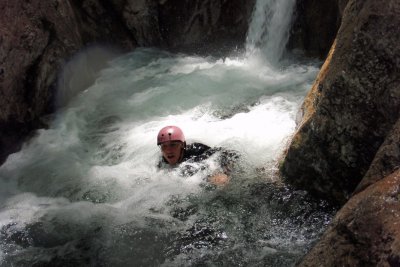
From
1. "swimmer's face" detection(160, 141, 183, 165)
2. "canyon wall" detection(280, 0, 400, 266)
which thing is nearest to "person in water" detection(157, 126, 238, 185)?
"swimmer's face" detection(160, 141, 183, 165)

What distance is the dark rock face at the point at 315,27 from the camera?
8.33 m

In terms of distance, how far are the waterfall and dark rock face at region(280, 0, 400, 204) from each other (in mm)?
4810

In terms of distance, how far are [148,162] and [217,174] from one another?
113 cm

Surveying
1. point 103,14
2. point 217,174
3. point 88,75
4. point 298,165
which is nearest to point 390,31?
point 298,165

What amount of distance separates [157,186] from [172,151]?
50cm

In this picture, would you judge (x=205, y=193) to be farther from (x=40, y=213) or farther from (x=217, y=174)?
(x=40, y=213)

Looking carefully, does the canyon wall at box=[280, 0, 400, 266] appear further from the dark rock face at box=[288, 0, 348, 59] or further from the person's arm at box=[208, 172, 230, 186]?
the dark rock face at box=[288, 0, 348, 59]

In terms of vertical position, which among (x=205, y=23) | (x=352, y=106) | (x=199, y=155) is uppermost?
(x=205, y=23)

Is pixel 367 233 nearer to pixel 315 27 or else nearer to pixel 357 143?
pixel 357 143

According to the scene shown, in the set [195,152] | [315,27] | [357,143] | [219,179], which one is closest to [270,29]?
[315,27]

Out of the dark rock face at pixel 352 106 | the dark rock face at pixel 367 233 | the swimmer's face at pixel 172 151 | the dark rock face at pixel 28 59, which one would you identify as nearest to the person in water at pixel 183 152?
the swimmer's face at pixel 172 151

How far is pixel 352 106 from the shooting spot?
390cm

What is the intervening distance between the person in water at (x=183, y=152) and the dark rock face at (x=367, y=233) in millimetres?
2417

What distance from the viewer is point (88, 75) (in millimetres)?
8711
